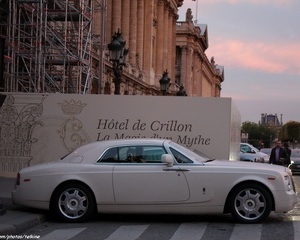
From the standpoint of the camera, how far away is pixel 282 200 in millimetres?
10359

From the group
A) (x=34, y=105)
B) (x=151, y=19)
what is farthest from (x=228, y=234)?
(x=151, y=19)

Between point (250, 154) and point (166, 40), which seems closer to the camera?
point (250, 154)

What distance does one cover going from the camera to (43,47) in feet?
80.5

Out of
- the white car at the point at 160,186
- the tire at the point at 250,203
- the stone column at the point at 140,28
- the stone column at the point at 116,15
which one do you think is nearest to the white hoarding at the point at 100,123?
the white car at the point at 160,186

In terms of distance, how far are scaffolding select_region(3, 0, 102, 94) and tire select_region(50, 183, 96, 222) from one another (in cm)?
1227

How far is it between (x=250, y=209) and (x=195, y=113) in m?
6.23

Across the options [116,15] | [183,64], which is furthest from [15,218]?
[183,64]

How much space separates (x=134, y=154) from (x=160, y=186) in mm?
755

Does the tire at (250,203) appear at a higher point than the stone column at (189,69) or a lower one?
lower

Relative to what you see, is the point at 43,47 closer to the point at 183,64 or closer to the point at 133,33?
the point at 133,33

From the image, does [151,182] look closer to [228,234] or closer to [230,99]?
[228,234]

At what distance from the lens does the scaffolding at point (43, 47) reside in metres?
22.9

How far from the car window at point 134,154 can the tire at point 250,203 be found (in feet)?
4.77

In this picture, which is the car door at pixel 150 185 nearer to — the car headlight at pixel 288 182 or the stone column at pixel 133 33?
the car headlight at pixel 288 182
